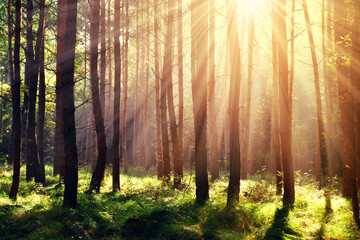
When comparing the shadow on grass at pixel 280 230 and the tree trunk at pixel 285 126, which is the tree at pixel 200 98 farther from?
the tree trunk at pixel 285 126

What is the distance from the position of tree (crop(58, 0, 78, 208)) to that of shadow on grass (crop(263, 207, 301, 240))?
4.20 meters

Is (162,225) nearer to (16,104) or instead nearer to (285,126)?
(285,126)

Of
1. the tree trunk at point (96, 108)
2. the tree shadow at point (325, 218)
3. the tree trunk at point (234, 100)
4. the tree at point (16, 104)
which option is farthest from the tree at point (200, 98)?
the tree at point (16, 104)

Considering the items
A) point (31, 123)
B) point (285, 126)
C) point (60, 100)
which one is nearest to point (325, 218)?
point (285, 126)

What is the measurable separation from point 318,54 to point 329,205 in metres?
23.8

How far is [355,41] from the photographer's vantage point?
22.1 feet

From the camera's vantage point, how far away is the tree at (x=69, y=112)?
6742mm

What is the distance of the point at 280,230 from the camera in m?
6.35

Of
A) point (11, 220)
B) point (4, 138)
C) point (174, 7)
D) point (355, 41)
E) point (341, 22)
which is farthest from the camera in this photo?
point (4, 138)

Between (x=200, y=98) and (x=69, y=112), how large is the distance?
3360 millimetres

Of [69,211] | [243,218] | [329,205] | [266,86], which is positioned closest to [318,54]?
[266,86]

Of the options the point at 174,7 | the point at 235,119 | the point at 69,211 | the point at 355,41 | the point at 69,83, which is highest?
the point at 174,7

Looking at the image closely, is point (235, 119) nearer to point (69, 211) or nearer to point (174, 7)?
point (69, 211)

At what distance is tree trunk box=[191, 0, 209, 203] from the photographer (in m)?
8.30
